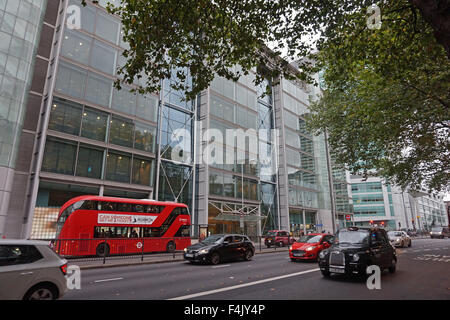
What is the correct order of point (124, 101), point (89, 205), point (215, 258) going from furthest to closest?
point (124, 101)
point (89, 205)
point (215, 258)

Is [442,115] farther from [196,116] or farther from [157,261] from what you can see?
[196,116]

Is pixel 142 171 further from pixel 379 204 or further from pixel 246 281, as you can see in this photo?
pixel 379 204

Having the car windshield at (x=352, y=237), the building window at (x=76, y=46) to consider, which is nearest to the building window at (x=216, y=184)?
the building window at (x=76, y=46)

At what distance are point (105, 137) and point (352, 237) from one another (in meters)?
23.5

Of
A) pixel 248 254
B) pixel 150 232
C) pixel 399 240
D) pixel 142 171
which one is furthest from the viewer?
pixel 142 171

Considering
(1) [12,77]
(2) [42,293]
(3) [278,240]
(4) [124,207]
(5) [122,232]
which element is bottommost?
(3) [278,240]

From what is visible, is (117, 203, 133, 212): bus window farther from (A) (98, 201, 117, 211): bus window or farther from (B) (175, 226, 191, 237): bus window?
(B) (175, 226, 191, 237): bus window

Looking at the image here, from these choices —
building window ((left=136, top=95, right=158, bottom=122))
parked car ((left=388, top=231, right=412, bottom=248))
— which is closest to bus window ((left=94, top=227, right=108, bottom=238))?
building window ((left=136, top=95, right=158, bottom=122))

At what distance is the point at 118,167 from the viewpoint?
85.7 ft

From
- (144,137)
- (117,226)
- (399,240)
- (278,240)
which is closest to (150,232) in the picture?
(117,226)

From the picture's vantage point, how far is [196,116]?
1453 inches

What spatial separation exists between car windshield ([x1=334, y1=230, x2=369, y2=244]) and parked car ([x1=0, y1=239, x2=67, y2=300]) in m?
8.31

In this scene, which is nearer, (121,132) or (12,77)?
(12,77)
